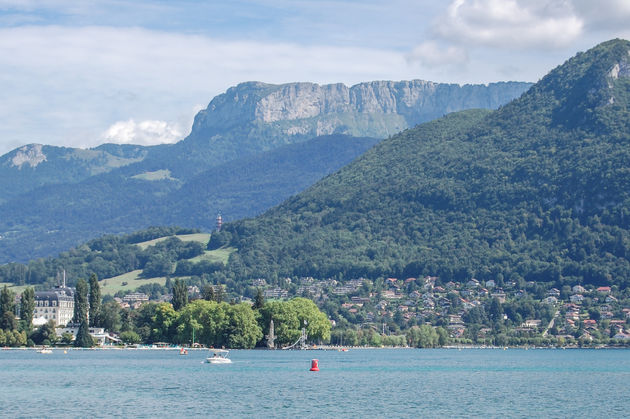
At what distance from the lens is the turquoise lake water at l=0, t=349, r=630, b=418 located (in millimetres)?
86562

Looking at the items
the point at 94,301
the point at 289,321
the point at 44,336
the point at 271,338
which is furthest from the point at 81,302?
the point at 289,321

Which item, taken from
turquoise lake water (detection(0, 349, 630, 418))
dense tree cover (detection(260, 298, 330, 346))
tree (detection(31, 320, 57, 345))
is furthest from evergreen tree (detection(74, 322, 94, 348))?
turquoise lake water (detection(0, 349, 630, 418))

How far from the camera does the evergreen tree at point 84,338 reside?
186 m

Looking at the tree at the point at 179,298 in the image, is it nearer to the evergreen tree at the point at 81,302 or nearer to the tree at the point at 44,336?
the evergreen tree at the point at 81,302

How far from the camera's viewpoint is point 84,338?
18650 cm

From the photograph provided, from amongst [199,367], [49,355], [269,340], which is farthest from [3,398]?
[269,340]

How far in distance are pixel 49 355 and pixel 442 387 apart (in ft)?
236

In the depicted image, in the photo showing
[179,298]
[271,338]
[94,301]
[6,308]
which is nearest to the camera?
[6,308]

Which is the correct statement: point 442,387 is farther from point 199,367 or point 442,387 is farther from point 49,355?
point 49,355

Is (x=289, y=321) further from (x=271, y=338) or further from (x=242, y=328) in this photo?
(x=242, y=328)

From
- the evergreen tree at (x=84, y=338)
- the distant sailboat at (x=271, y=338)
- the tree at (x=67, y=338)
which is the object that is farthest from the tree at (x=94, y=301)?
the distant sailboat at (x=271, y=338)

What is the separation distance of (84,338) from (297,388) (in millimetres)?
89399

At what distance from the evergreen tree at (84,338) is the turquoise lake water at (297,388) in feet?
96.5

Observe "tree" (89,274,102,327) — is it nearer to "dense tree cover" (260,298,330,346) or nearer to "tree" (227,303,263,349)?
"tree" (227,303,263,349)
